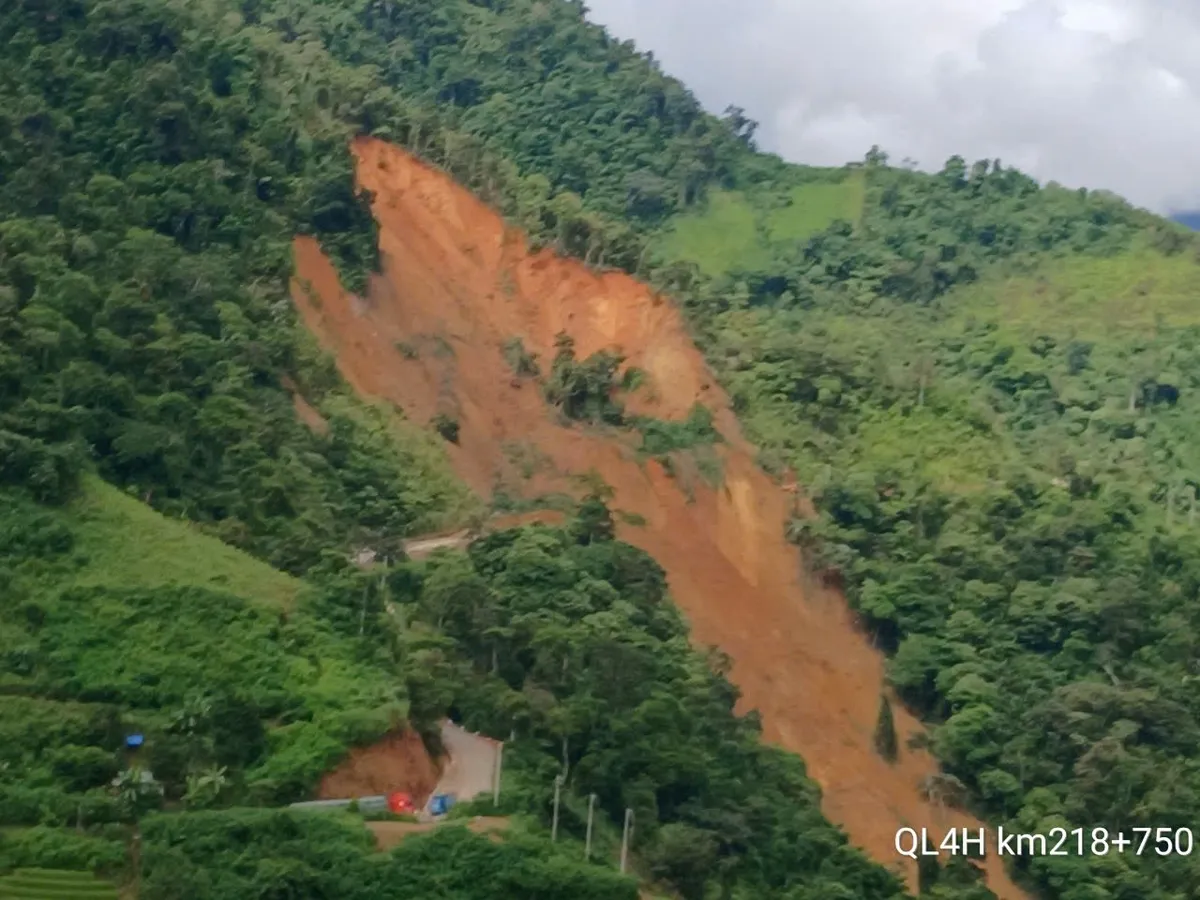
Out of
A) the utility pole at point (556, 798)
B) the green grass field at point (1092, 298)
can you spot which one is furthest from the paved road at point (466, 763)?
the green grass field at point (1092, 298)

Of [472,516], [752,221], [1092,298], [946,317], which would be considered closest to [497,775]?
[472,516]

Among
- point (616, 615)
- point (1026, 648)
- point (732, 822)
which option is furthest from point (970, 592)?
point (732, 822)

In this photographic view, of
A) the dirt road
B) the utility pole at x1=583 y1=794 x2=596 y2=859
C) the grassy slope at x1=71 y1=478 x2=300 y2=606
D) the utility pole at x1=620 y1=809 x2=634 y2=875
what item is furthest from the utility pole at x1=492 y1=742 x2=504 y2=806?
the dirt road

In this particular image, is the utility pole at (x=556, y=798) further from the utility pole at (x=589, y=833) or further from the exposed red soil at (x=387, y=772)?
the exposed red soil at (x=387, y=772)

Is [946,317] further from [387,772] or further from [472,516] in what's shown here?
[387,772]

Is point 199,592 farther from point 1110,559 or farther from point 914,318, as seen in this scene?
point 914,318

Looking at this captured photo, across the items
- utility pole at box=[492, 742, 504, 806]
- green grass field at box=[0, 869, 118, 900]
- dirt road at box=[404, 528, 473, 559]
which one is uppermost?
dirt road at box=[404, 528, 473, 559]

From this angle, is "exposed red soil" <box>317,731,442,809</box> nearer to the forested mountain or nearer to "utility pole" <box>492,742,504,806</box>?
the forested mountain
